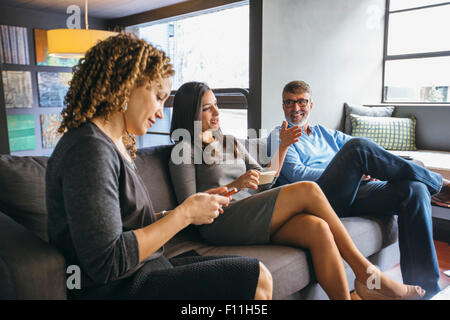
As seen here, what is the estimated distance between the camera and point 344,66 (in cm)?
404

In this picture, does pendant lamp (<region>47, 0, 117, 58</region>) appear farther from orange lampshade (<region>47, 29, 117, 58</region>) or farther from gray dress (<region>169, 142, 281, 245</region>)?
gray dress (<region>169, 142, 281, 245</region>)

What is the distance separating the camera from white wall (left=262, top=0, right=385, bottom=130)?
344 centimetres

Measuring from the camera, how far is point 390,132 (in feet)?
12.6

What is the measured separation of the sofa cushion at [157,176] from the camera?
1812 millimetres

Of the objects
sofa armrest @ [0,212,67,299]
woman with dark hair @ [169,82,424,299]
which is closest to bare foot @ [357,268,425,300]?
woman with dark hair @ [169,82,424,299]

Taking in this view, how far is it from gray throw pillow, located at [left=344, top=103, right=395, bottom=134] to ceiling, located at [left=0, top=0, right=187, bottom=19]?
2.28 m

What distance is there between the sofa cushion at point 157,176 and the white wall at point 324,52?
5.63ft

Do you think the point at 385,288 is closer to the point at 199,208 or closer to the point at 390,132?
the point at 199,208

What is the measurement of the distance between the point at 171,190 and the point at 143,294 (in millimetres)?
905

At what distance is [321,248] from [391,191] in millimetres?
696

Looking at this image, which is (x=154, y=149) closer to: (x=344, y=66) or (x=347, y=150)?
(x=347, y=150)

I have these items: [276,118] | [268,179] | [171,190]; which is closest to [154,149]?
[171,190]

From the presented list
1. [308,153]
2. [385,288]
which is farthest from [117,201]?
[308,153]

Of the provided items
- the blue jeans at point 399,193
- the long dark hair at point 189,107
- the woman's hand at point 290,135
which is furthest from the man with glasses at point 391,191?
the long dark hair at point 189,107
